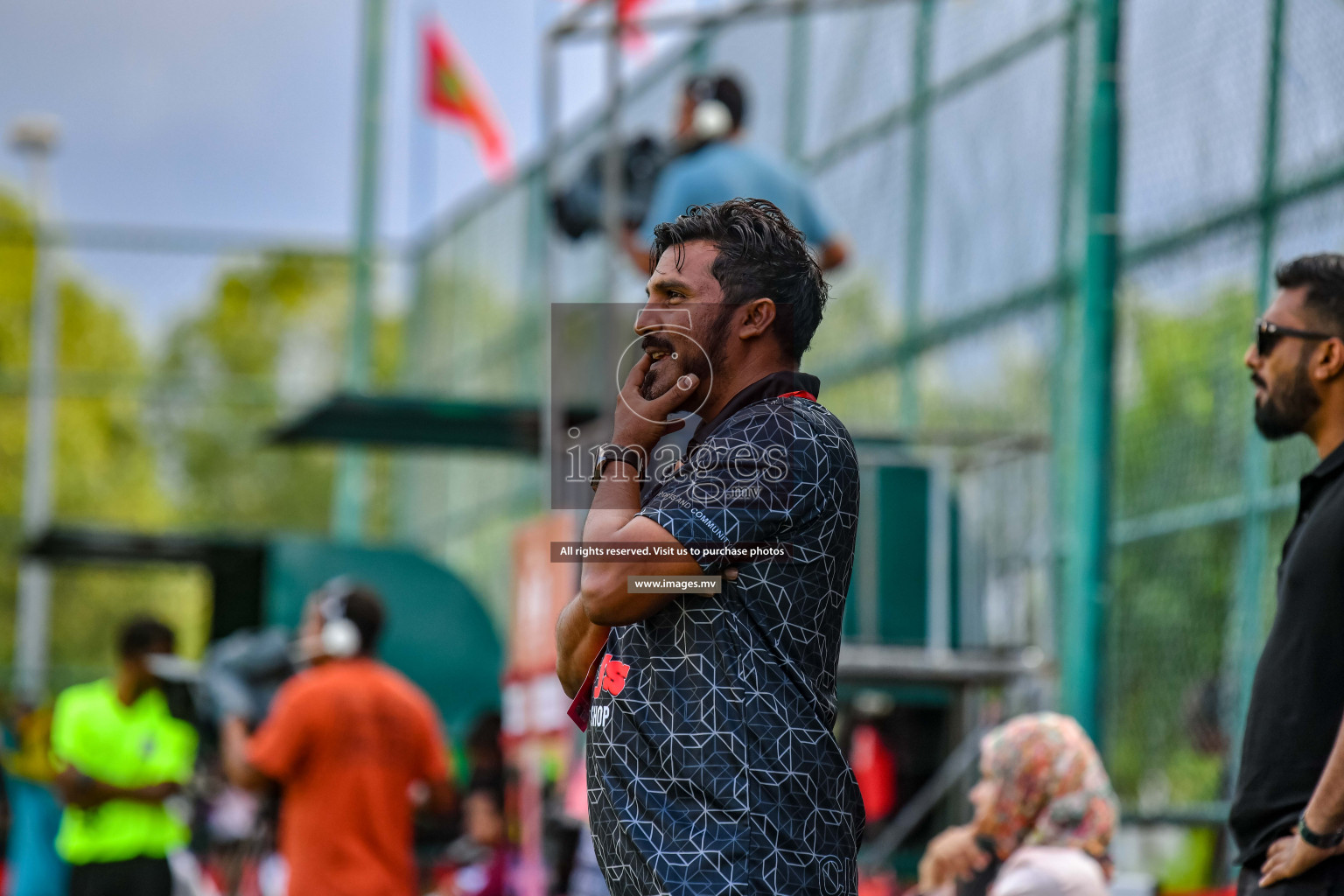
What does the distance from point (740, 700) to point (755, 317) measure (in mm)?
546

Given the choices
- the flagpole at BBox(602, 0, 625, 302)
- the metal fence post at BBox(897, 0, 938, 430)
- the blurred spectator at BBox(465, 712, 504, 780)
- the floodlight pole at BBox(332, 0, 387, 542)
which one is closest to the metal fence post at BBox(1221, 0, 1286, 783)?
the flagpole at BBox(602, 0, 625, 302)

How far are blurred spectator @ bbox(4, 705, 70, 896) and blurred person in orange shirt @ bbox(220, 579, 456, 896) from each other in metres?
2.30

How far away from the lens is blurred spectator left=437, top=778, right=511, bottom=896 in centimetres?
927

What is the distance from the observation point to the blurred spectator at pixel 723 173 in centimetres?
647

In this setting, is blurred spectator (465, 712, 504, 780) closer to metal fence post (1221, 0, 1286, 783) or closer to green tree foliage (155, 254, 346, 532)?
metal fence post (1221, 0, 1286, 783)

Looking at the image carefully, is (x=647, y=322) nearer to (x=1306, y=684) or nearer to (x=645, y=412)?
(x=645, y=412)

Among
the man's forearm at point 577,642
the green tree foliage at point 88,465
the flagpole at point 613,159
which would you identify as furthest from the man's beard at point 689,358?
the green tree foliage at point 88,465

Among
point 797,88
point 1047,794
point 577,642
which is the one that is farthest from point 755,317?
point 797,88

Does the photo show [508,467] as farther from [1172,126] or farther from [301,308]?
[1172,126]

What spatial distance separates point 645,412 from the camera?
2.63 m

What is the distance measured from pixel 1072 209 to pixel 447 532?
1036 centimetres

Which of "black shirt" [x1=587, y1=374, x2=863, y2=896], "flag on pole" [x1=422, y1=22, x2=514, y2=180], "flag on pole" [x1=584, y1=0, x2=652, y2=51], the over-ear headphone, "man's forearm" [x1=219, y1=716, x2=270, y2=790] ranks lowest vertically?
"man's forearm" [x1=219, y1=716, x2=270, y2=790]

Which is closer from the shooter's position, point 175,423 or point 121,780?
point 121,780

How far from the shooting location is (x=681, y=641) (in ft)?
8.45
